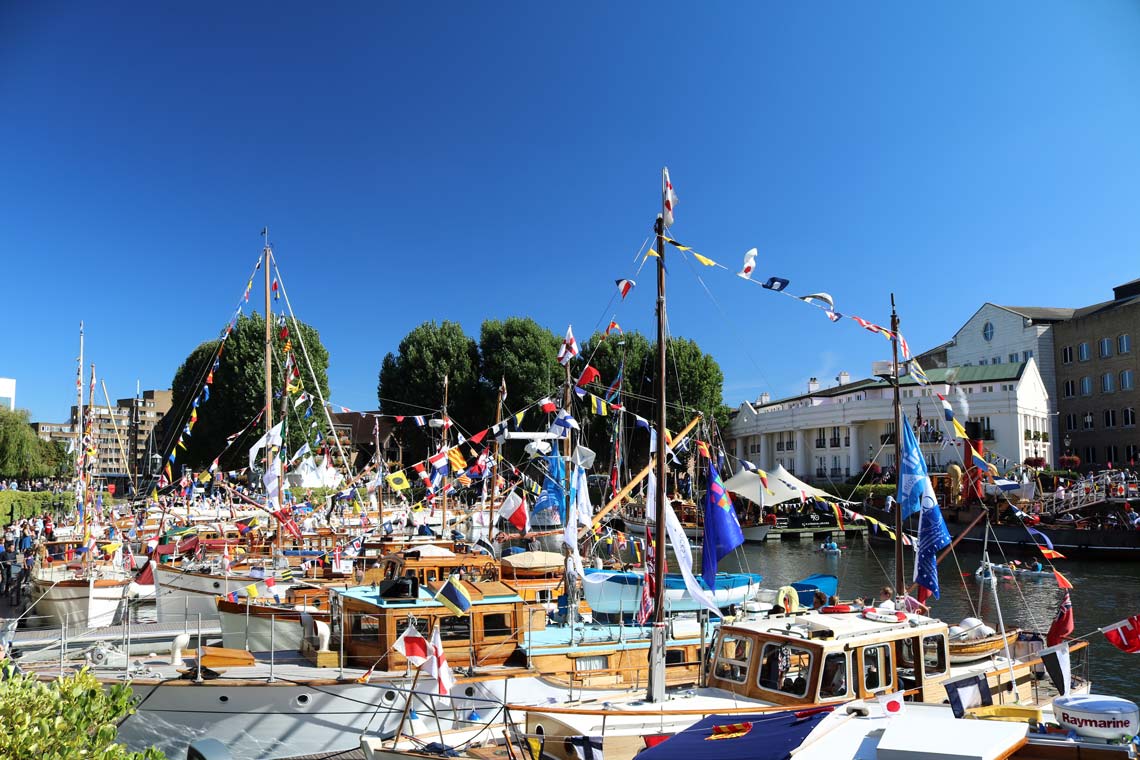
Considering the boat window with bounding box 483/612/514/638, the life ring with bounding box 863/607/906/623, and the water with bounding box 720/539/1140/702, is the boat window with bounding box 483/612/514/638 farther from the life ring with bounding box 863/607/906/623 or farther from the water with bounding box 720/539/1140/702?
the water with bounding box 720/539/1140/702

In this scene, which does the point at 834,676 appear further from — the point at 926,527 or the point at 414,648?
the point at 414,648

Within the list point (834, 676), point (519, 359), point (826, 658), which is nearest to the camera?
point (826, 658)

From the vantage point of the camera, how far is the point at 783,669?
13.1 meters

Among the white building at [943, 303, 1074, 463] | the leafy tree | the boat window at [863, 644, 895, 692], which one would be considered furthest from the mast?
the white building at [943, 303, 1074, 463]

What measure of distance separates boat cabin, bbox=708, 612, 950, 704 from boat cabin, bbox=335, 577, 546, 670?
454 centimetres

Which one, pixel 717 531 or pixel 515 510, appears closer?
pixel 717 531

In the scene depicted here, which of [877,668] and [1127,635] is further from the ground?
[1127,635]

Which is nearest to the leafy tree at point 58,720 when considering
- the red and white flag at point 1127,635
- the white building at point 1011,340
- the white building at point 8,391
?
the red and white flag at point 1127,635

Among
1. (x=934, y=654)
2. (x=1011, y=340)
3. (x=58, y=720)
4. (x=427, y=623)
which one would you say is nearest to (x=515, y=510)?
(x=427, y=623)

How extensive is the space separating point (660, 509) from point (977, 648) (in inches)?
340

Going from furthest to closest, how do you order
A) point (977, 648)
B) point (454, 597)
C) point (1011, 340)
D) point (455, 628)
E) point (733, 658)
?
point (1011, 340), point (977, 648), point (455, 628), point (454, 597), point (733, 658)

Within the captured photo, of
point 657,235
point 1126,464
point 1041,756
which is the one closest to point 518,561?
point 657,235

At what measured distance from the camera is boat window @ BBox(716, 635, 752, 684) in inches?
524

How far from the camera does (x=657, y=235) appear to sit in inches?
541
